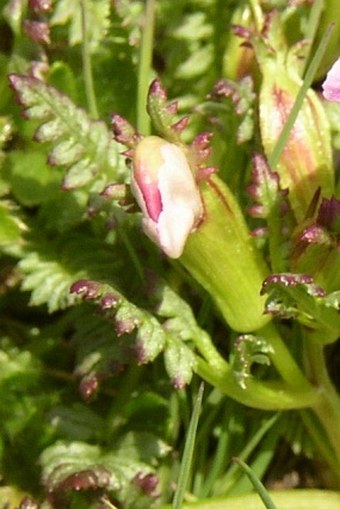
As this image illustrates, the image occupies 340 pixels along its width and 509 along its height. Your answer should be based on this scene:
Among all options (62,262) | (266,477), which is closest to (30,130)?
(62,262)

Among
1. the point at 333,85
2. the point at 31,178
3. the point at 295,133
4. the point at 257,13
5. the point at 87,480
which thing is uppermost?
the point at 333,85

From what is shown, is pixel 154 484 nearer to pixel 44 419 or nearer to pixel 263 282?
pixel 44 419

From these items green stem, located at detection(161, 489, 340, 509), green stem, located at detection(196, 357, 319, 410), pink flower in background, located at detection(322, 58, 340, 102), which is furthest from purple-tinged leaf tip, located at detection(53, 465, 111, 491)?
pink flower in background, located at detection(322, 58, 340, 102)

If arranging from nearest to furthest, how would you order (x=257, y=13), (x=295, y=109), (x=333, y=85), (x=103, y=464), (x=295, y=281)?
(x=333, y=85) < (x=295, y=281) < (x=295, y=109) < (x=103, y=464) < (x=257, y=13)

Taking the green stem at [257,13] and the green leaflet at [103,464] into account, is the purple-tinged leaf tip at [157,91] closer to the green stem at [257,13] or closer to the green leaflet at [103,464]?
the green stem at [257,13]

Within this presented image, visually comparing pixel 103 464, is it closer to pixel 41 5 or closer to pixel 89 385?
pixel 89 385

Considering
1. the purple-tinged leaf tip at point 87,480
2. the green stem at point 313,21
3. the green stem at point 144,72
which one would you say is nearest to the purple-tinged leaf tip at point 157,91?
the green stem at point 144,72

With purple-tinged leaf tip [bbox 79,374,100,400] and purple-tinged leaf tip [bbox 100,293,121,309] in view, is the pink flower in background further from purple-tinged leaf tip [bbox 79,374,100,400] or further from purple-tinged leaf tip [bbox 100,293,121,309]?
purple-tinged leaf tip [bbox 79,374,100,400]

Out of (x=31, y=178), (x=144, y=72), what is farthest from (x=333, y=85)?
(x=31, y=178)
